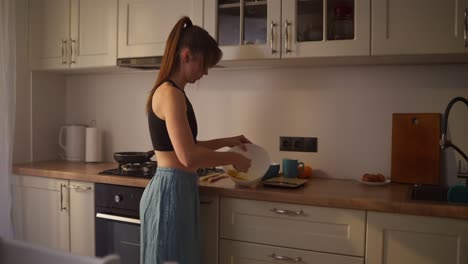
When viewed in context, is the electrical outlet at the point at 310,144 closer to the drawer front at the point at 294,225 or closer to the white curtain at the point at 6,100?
the drawer front at the point at 294,225

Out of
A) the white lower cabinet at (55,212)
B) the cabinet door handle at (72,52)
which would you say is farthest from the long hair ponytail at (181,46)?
the cabinet door handle at (72,52)

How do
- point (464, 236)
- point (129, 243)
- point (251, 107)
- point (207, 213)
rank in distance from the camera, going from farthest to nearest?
point (251, 107), point (129, 243), point (207, 213), point (464, 236)

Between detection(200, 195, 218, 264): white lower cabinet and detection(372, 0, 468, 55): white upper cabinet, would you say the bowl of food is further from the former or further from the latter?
detection(372, 0, 468, 55): white upper cabinet

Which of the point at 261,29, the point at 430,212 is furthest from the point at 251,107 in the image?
the point at 430,212

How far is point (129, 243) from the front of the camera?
2.22 meters

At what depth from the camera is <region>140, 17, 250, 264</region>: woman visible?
1.78m

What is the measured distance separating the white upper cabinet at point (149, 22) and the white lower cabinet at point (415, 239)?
1.33 m

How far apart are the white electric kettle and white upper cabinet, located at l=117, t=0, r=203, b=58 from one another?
0.74 meters

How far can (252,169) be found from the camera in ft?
6.82

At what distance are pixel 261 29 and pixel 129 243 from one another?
49.8 inches

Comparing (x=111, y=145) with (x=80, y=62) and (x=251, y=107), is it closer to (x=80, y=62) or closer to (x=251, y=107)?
(x=80, y=62)

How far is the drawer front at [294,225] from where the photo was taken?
5.86 ft

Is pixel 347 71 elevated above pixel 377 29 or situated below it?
below

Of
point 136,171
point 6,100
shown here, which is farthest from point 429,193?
point 6,100
